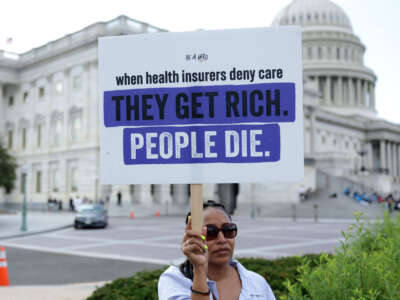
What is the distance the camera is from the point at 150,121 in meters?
3.52

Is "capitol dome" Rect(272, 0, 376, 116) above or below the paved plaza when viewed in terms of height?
above

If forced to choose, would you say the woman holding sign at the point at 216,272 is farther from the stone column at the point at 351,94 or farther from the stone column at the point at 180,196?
the stone column at the point at 351,94

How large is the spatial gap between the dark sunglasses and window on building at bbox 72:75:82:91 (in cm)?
4992

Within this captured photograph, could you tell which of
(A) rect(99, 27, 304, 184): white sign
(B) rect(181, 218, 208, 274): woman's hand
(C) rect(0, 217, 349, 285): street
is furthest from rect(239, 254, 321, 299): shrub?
(C) rect(0, 217, 349, 285): street

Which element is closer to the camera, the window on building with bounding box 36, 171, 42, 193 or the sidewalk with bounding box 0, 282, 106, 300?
the sidewalk with bounding box 0, 282, 106, 300

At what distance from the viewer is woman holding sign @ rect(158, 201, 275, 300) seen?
2.91m

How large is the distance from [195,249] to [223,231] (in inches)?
15.7

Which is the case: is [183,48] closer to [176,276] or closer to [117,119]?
[117,119]

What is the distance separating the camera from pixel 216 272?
3.12m

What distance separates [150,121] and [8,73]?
60.0m

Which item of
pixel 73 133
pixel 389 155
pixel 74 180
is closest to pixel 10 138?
pixel 73 133

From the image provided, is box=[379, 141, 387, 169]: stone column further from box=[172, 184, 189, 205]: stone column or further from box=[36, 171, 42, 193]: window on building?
box=[36, 171, 42, 193]: window on building

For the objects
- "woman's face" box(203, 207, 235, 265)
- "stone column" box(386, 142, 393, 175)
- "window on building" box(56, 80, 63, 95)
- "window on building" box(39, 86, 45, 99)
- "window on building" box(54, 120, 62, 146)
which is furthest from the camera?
"stone column" box(386, 142, 393, 175)

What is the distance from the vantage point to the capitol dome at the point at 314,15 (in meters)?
103
